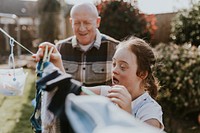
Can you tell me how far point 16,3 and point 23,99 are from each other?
61.4 feet

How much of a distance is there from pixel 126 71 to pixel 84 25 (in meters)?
1.32

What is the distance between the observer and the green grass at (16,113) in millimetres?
5602

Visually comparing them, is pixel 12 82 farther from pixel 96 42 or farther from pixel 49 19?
pixel 49 19

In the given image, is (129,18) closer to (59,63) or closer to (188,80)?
(188,80)

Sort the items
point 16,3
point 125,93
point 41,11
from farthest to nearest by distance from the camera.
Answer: point 16,3
point 41,11
point 125,93

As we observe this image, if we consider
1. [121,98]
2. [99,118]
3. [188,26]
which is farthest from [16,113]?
[99,118]

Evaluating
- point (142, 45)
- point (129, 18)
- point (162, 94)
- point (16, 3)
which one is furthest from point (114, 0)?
point (16, 3)

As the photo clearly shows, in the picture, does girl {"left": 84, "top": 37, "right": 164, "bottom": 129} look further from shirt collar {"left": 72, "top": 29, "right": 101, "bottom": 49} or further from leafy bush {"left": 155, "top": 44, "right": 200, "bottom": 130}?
leafy bush {"left": 155, "top": 44, "right": 200, "bottom": 130}

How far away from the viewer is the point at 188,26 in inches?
346

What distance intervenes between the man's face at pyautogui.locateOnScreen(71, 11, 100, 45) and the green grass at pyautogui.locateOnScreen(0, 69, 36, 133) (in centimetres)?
289

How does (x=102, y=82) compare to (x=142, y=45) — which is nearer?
(x=142, y=45)

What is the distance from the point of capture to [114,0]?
31.6ft

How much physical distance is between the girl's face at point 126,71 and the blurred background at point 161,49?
167 cm

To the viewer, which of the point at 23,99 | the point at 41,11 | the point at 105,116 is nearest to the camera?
the point at 105,116
